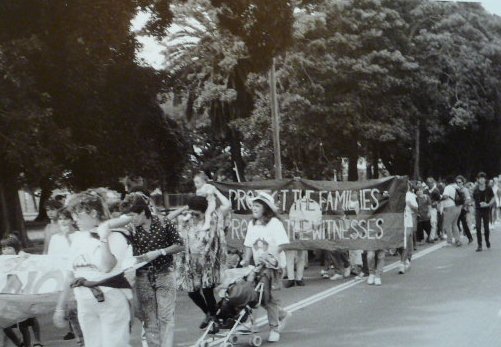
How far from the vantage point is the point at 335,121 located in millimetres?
32000

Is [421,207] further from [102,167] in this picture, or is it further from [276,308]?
[276,308]

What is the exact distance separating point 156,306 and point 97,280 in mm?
1647

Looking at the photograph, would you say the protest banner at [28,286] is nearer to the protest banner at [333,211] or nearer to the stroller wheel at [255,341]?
the stroller wheel at [255,341]

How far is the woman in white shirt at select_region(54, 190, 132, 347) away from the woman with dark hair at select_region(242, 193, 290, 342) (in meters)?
3.06

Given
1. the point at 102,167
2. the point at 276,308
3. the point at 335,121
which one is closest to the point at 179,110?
the point at 335,121

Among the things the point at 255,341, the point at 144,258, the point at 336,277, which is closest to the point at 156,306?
the point at 144,258

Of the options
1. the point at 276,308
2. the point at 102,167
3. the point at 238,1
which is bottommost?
the point at 276,308

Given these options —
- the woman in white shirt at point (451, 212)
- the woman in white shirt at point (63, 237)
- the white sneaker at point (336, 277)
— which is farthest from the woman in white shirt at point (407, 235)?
the woman in white shirt at point (63, 237)

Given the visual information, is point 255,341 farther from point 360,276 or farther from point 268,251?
point 360,276

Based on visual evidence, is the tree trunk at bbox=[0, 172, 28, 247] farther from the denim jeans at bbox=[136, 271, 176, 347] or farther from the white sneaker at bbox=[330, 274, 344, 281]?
the denim jeans at bbox=[136, 271, 176, 347]

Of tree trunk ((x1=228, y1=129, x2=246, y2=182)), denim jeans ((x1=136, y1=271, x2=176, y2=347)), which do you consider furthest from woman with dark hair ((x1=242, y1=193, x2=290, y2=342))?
tree trunk ((x1=228, y1=129, x2=246, y2=182))

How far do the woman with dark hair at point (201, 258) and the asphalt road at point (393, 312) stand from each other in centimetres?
62

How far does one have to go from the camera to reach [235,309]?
28.8ft

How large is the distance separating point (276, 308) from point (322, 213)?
6.88 metres
